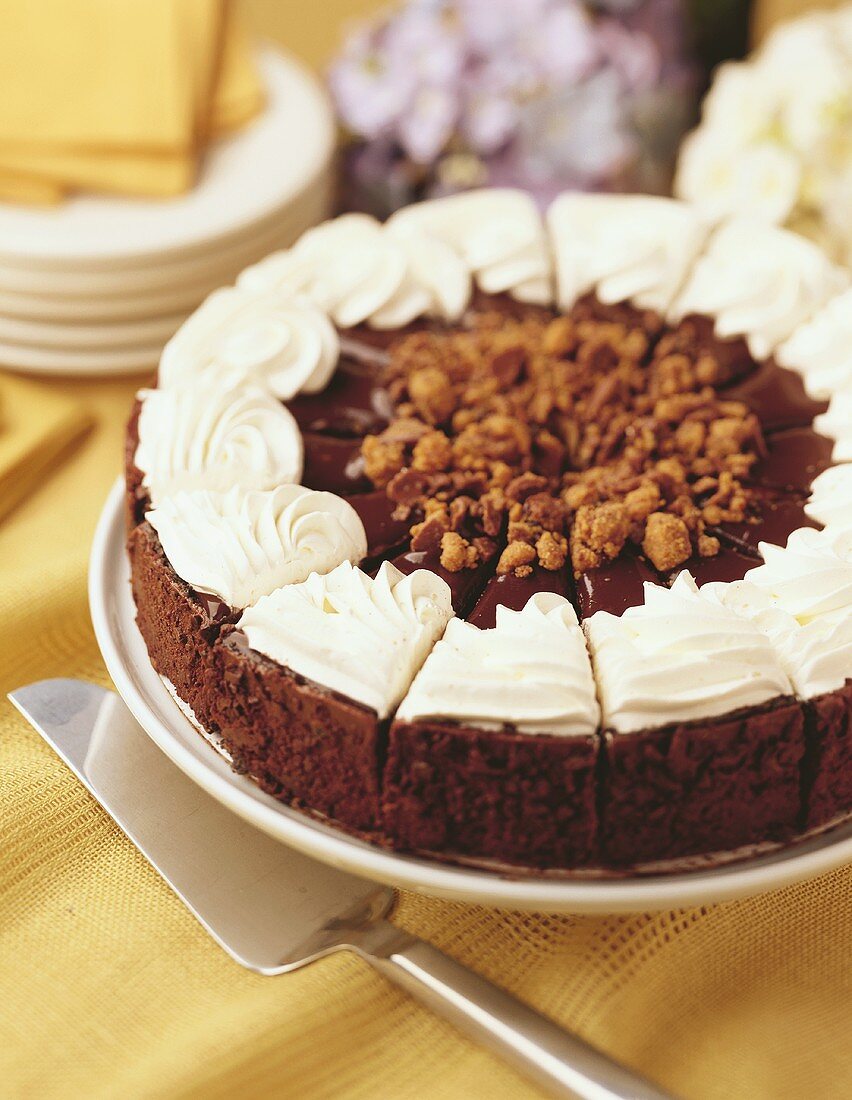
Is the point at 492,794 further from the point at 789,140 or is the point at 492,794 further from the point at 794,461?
the point at 789,140

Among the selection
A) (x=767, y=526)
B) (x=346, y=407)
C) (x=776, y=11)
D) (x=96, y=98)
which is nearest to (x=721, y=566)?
(x=767, y=526)

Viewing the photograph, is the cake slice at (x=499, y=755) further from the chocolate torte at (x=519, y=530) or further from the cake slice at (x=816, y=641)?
the cake slice at (x=816, y=641)

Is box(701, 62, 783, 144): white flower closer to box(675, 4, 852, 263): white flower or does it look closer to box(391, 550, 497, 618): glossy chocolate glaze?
box(675, 4, 852, 263): white flower

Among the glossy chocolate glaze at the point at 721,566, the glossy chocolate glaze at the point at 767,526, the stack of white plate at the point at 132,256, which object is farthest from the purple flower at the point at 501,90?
the glossy chocolate glaze at the point at 721,566

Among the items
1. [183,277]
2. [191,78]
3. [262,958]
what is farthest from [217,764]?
[191,78]

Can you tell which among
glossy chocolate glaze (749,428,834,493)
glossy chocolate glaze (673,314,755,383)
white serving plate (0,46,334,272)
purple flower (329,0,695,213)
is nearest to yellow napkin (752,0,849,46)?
purple flower (329,0,695,213)
